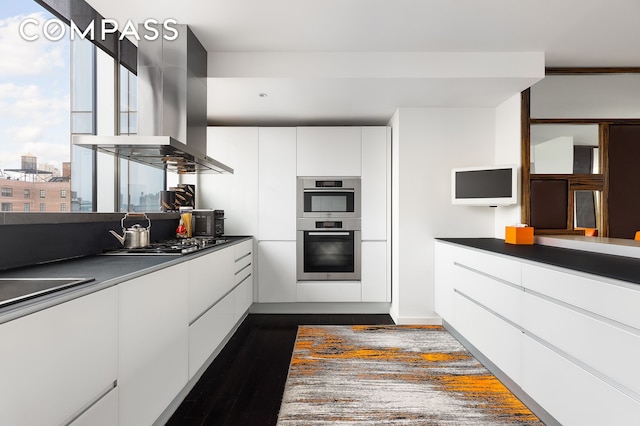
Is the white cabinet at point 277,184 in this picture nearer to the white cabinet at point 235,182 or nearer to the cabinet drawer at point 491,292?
the white cabinet at point 235,182

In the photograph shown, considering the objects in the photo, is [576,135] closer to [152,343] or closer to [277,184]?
[277,184]

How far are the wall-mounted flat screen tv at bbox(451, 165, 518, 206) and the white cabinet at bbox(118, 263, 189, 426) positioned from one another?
2733mm

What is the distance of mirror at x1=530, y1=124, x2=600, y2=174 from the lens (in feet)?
11.2

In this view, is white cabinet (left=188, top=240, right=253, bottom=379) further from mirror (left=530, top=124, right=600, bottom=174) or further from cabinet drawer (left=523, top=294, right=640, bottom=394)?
mirror (left=530, top=124, right=600, bottom=174)

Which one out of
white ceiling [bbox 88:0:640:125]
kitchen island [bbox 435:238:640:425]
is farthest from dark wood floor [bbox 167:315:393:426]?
white ceiling [bbox 88:0:640:125]

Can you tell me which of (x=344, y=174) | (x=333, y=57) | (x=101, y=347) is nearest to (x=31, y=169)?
(x=101, y=347)

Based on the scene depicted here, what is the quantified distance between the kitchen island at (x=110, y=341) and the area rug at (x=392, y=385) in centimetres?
72

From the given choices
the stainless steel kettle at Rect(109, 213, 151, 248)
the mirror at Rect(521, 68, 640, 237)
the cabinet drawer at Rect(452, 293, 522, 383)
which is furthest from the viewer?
the mirror at Rect(521, 68, 640, 237)

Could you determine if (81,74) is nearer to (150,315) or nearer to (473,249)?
(150,315)

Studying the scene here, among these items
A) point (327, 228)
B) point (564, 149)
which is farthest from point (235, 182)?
point (564, 149)

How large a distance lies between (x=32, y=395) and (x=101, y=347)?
1.11 ft

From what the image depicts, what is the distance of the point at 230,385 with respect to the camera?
256 cm

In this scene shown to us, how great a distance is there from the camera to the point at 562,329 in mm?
1865

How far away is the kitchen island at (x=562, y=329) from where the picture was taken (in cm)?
151
